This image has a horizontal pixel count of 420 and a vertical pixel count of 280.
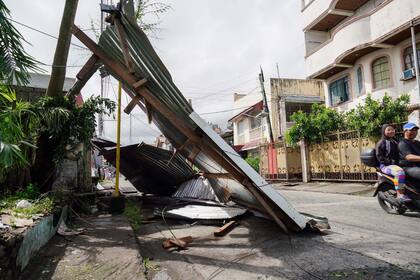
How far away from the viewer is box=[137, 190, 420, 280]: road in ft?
9.64

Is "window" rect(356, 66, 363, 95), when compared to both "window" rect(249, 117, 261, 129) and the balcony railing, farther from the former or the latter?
the balcony railing

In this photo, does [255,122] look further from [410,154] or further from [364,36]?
[410,154]

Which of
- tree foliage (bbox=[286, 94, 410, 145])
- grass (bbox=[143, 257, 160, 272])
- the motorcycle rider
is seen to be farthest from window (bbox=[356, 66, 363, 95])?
grass (bbox=[143, 257, 160, 272])

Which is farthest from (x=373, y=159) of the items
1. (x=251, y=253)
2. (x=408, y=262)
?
Answer: (x=251, y=253)

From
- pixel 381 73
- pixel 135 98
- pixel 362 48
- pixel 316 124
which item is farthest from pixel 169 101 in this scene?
pixel 381 73

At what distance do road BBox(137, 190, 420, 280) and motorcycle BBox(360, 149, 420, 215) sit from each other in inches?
8.7

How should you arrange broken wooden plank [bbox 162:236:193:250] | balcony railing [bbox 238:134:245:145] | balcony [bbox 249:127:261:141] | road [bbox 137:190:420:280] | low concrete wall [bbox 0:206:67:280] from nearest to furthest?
low concrete wall [bbox 0:206:67:280]
road [bbox 137:190:420:280]
broken wooden plank [bbox 162:236:193:250]
balcony [bbox 249:127:261:141]
balcony railing [bbox 238:134:245:145]

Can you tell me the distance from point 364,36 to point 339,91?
344cm

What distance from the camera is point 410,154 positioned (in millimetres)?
4973

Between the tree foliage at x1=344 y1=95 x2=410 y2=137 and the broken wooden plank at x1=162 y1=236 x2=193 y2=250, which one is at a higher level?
the tree foliage at x1=344 y1=95 x2=410 y2=137

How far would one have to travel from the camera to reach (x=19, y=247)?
Answer: 113 inches

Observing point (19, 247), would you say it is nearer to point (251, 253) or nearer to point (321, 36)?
point (251, 253)

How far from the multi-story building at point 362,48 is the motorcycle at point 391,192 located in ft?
16.1

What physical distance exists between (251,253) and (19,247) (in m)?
2.54
